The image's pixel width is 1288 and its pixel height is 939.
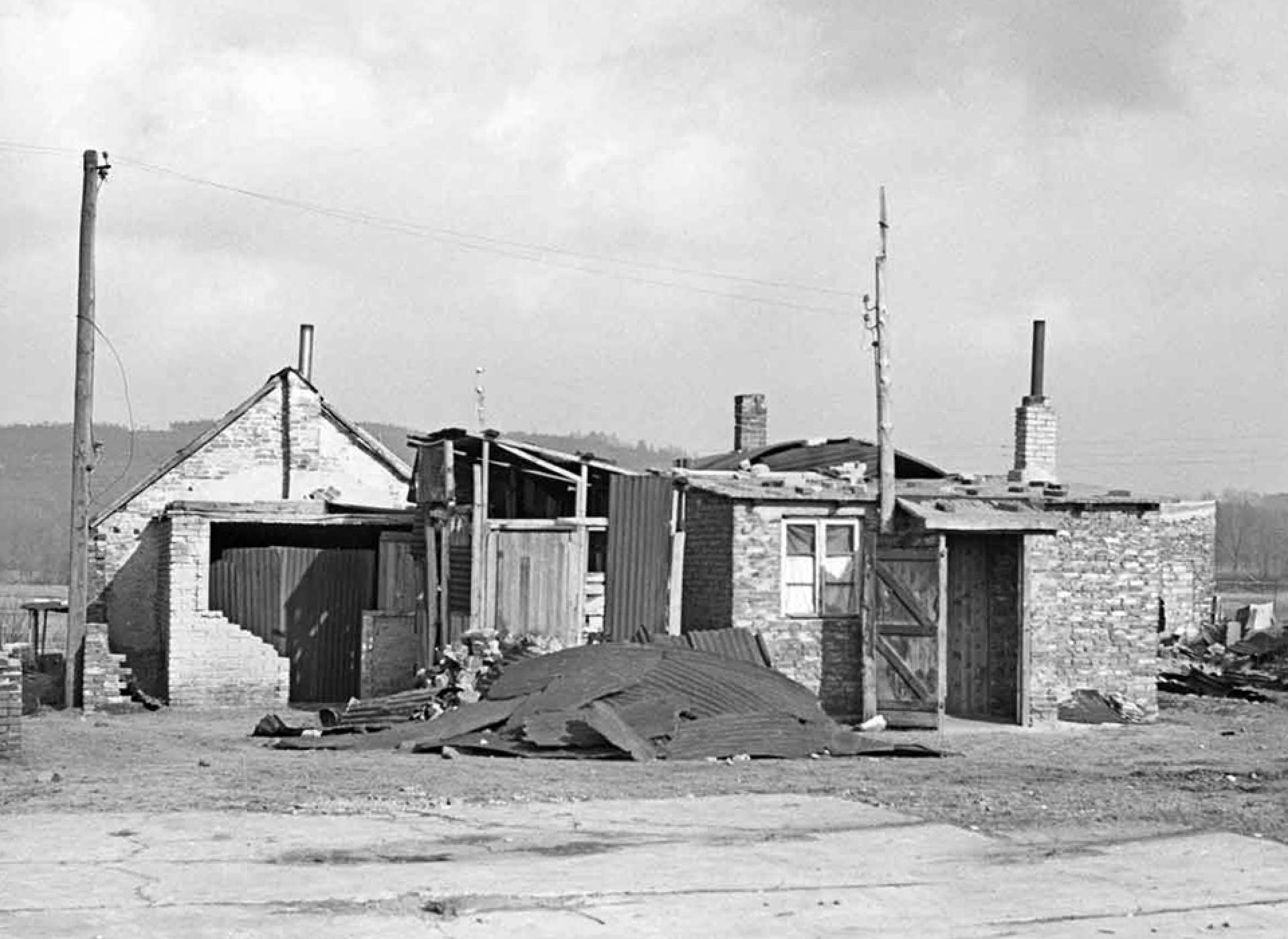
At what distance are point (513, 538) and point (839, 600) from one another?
4.54 metres

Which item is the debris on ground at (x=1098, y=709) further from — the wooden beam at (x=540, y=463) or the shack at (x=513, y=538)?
the wooden beam at (x=540, y=463)

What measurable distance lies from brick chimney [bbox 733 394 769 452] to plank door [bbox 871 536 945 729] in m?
9.12

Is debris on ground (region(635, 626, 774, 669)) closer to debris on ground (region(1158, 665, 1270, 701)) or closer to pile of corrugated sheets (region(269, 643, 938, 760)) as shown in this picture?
pile of corrugated sheets (region(269, 643, 938, 760))

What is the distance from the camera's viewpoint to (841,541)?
76.3ft

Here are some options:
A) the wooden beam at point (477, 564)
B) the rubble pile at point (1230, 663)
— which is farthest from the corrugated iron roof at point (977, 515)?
the rubble pile at point (1230, 663)

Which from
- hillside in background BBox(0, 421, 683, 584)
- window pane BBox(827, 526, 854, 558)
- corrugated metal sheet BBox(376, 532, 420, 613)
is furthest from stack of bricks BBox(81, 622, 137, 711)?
hillside in background BBox(0, 421, 683, 584)

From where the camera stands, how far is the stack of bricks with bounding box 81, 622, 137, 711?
2620cm

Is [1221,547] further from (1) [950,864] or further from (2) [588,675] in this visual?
(1) [950,864]

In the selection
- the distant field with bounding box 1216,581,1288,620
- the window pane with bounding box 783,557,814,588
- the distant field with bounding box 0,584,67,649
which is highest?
the window pane with bounding box 783,557,814,588

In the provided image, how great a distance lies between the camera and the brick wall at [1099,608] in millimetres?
23781

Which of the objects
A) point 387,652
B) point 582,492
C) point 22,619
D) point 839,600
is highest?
point 582,492

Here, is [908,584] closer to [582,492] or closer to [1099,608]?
[1099,608]

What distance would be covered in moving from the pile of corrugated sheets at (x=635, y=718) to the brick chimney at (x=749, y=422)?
11.2m

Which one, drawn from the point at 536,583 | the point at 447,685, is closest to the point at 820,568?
the point at 536,583
